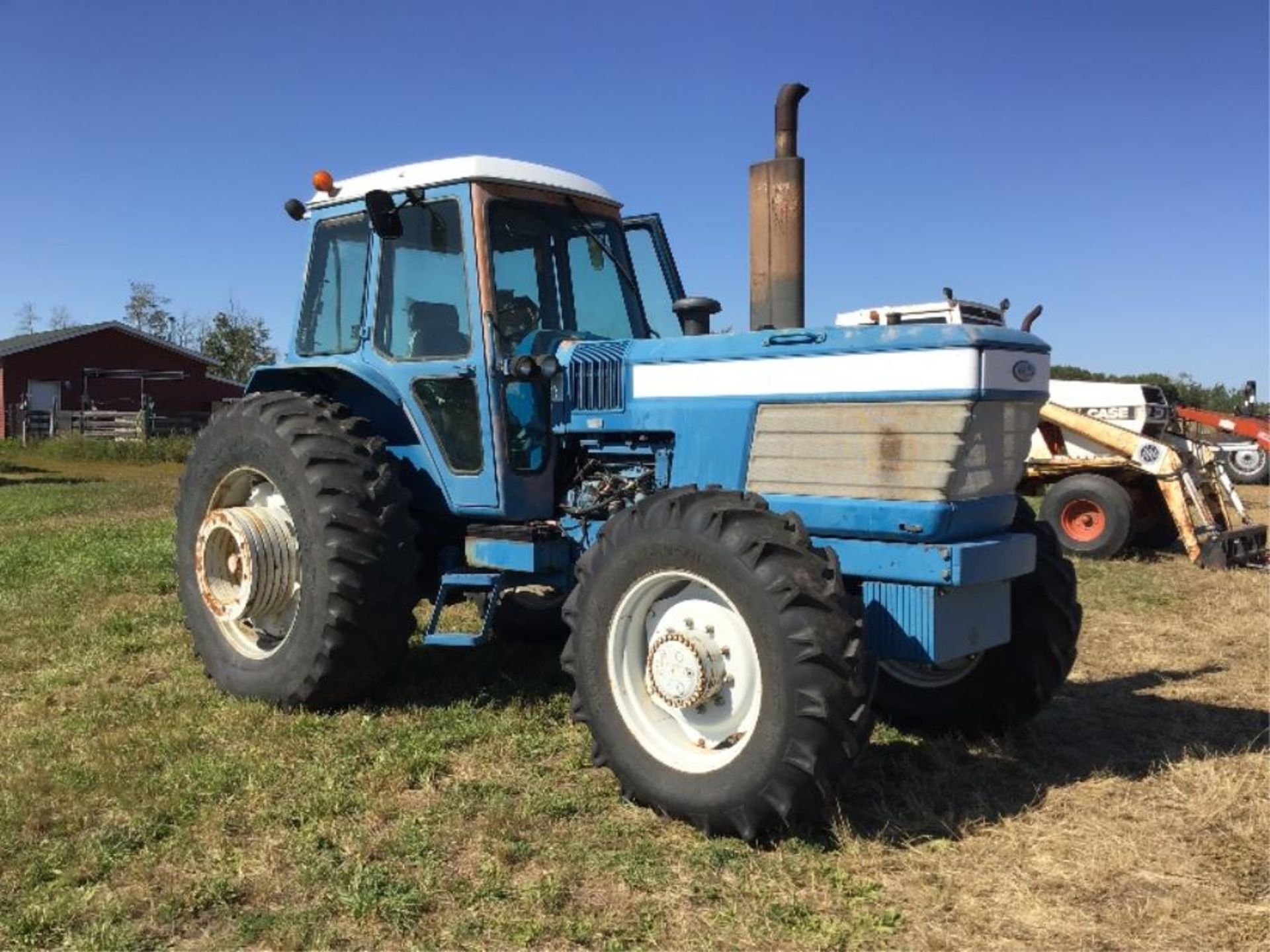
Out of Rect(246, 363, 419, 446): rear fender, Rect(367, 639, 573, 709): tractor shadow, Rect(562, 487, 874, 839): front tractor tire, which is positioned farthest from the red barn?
Rect(562, 487, 874, 839): front tractor tire

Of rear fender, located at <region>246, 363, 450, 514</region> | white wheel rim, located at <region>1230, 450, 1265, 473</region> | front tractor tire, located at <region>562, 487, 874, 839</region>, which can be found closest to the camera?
front tractor tire, located at <region>562, 487, 874, 839</region>

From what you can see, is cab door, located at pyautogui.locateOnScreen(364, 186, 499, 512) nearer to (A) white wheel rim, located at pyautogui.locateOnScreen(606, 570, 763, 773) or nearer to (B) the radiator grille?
(A) white wheel rim, located at pyautogui.locateOnScreen(606, 570, 763, 773)

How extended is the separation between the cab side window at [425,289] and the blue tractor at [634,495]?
0.6 inches

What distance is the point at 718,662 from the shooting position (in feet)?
12.1

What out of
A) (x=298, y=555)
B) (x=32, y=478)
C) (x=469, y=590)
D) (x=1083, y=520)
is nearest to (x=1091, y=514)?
(x=1083, y=520)

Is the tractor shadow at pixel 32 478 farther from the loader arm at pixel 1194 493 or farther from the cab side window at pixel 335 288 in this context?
the loader arm at pixel 1194 493

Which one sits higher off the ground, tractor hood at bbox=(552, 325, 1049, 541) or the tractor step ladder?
tractor hood at bbox=(552, 325, 1049, 541)

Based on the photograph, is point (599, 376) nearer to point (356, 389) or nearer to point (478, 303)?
point (478, 303)

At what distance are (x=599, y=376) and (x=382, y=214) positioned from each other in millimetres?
1228

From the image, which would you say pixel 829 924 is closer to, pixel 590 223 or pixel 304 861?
pixel 304 861

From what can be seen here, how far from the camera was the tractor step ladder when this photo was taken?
185 inches

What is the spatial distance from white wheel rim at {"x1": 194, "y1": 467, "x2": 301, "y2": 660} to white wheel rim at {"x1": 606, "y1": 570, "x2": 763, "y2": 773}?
176 cm

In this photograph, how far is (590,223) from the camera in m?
5.40

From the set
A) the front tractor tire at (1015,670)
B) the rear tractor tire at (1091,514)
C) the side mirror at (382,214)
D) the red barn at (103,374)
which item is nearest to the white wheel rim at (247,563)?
the side mirror at (382,214)
